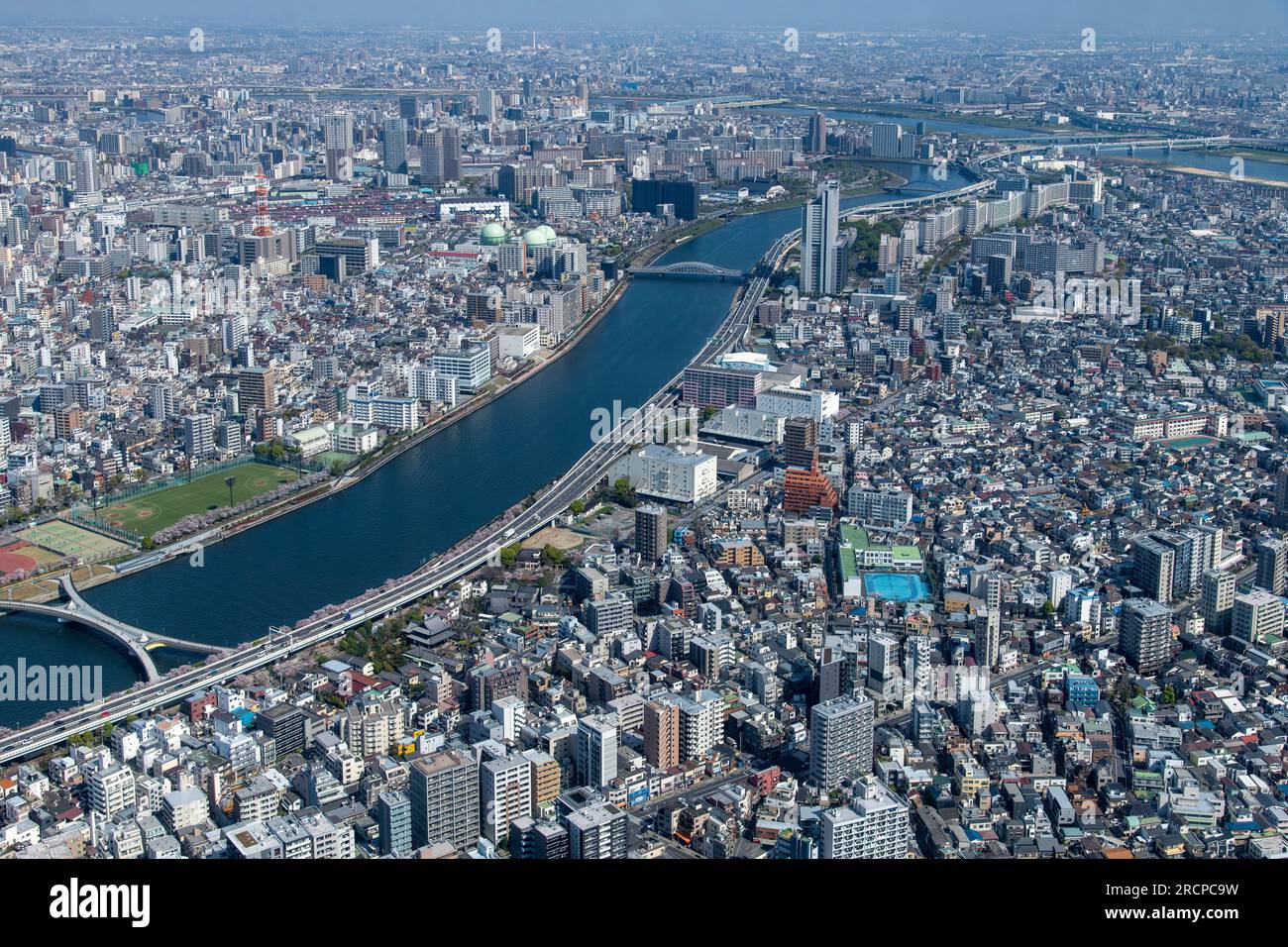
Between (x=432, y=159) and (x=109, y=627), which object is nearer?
(x=109, y=627)

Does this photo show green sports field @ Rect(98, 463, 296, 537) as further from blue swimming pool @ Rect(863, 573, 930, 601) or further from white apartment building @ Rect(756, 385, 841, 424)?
blue swimming pool @ Rect(863, 573, 930, 601)

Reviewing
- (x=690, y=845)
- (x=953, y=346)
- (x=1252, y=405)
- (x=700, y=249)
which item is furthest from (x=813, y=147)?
(x=690, y=845)

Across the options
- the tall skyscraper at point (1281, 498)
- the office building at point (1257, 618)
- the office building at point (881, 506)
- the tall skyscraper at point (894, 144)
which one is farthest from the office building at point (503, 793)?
the tall skyscraper at point (894, 144)

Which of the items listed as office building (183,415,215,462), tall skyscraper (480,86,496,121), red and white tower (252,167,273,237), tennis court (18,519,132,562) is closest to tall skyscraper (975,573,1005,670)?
tennis court (18,519,132,562)

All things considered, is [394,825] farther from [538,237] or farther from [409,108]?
[409,108]

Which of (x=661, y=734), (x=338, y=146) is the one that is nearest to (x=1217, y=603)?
(x=661, y=734)

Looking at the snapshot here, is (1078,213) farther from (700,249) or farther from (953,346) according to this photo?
(953,346)
